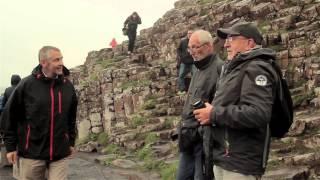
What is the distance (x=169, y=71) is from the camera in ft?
74.8

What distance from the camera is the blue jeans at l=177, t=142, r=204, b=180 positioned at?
21.5 feet

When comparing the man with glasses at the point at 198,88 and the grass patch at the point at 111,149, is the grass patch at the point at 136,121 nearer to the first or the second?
the grass patch at the point at 111,149

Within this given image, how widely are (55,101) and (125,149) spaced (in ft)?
34.2

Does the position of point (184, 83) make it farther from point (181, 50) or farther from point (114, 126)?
point (114, 126)

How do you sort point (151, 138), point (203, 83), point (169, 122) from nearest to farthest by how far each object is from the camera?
point (203, 83), point (151, 138), point (169, 122)

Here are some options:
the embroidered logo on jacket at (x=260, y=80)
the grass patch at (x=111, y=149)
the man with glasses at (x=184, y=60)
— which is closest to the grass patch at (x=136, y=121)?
the grass patch at (x=111, y=149)

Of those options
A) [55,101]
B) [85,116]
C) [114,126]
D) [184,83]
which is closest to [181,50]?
[184,83]

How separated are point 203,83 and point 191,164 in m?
1.13

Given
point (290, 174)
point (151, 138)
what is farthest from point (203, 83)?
point (151, 138)

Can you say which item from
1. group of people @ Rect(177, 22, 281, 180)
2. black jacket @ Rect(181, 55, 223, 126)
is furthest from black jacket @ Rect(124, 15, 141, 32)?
group of people @ Rect(177, 22, 281, 180)

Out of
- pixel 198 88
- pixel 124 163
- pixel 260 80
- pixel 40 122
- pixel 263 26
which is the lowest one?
pixel 124 163

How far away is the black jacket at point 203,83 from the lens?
253 inches

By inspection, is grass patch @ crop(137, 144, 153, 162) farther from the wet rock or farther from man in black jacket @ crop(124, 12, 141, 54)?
man in black jacket @ crop(124, 12, 141, 54)

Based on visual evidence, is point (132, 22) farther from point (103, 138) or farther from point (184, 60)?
point (184, 60)
